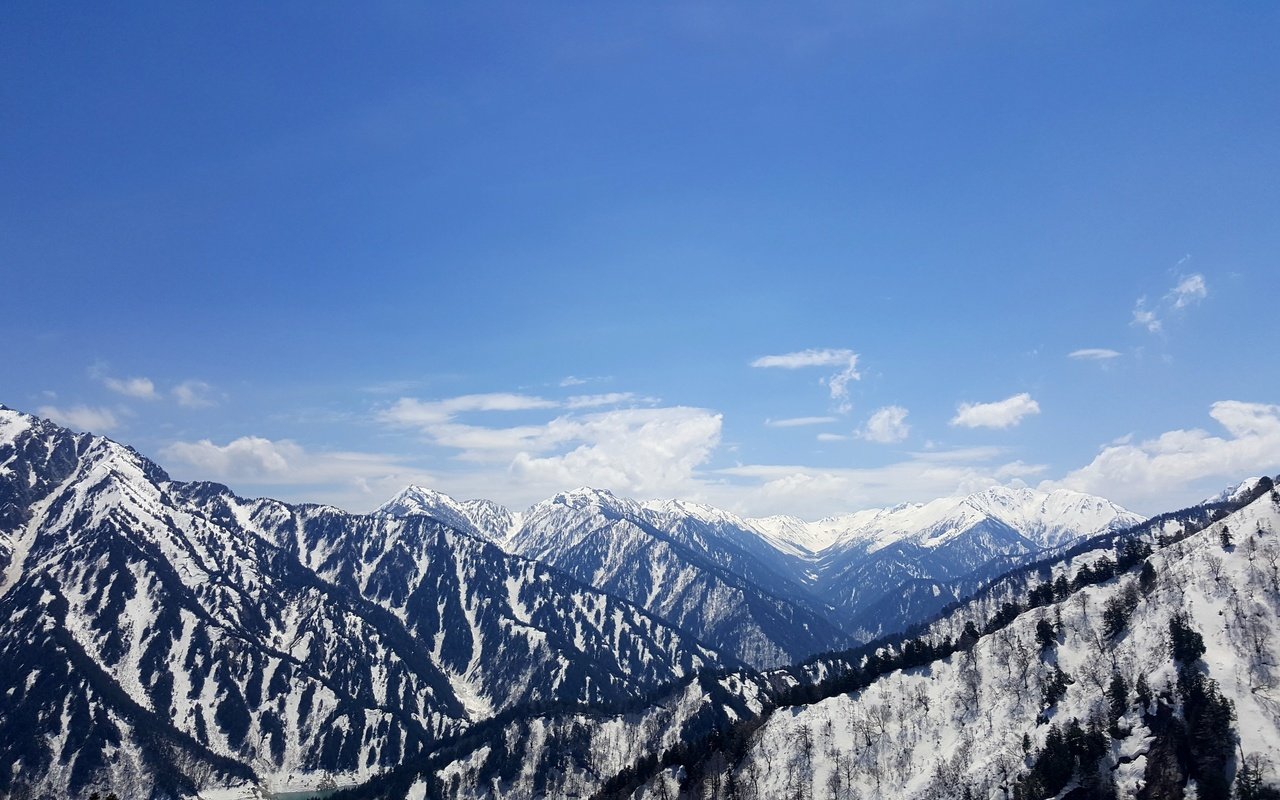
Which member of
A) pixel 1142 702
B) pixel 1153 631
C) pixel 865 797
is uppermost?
pixel 1153 631

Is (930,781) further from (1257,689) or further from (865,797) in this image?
(1257,689)

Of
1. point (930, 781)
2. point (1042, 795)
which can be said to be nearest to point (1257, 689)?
point (1042, 795)

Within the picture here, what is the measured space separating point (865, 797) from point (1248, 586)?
112 meters

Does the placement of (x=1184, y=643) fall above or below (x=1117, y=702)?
above

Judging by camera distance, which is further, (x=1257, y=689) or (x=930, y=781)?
(x=930, y=781)

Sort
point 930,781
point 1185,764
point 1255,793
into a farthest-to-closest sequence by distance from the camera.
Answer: point 930,781 → point 1185,764 → point 1255,793

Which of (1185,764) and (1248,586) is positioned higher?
(1248,586)

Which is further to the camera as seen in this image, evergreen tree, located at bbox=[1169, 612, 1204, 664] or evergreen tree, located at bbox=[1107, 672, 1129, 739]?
evergreen tree, located at bbox=[1169, 612, 1204, 664]

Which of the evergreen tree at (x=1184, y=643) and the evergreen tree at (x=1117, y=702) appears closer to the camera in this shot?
the evergreen tree at (x=1117, y=702)

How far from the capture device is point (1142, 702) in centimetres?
16812

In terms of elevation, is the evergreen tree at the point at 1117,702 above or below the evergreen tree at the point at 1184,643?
below

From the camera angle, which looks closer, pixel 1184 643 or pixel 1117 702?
pixel 1117 702

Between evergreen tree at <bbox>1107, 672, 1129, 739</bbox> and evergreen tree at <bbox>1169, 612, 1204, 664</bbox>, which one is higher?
evergreen tree at <bbox>1169, 612, 1204, 664</bbox>

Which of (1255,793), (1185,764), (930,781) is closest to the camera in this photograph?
(1255,793)
